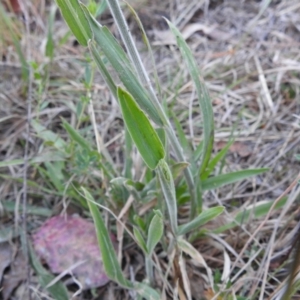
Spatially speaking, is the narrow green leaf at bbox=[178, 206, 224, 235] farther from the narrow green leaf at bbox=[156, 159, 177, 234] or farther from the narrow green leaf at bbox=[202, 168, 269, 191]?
the narrow green leaf at bbox=[202, 168, 269, 191]

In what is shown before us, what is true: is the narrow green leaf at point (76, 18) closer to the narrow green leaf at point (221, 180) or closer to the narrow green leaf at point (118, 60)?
the narrow green leaf at point (118, 60)

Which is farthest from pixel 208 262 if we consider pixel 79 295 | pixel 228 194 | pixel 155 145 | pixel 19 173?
pixel 19 173

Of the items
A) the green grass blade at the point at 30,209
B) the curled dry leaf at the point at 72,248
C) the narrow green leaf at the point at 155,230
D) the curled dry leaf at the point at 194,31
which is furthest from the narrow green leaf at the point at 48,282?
the curled dry leaf at the point at 194,31

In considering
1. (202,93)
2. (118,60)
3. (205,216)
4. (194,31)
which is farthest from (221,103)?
(118,60)

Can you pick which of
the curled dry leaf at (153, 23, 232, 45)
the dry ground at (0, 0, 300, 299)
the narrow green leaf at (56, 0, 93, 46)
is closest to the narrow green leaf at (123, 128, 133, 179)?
the dry ground at (0, 0, 300, 299)

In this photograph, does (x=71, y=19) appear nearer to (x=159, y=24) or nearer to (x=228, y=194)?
(x=228, y=194)

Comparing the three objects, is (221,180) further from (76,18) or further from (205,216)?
(76,18)
